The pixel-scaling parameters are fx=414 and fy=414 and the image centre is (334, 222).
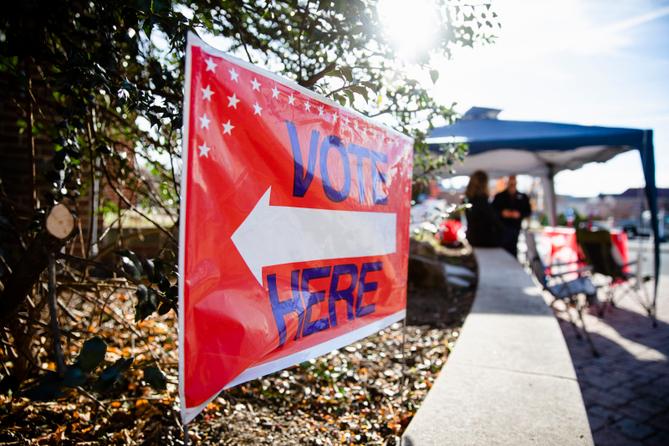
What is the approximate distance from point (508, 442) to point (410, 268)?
12.9 feet

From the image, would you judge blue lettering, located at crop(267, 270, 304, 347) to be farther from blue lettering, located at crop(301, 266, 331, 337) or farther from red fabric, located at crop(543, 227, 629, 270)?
red fabric, located at crop(543, 227, 629, 270)

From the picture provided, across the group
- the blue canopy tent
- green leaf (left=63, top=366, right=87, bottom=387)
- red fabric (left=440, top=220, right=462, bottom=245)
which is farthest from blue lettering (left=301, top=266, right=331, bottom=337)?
red fabric (left=440, top=220, right=462, bottom=245)

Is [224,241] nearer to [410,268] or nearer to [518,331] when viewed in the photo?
[518,331]

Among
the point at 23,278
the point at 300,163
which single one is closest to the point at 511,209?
the point at 300,163

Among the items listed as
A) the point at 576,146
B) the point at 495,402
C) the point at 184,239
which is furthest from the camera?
the point at 576,146

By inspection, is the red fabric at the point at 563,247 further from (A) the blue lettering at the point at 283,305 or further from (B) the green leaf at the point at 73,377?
(B) the green leaf at the point at 73,377

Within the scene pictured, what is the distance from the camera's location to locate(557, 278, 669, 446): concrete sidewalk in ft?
9.07

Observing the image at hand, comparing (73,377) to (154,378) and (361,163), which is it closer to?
(154,378)

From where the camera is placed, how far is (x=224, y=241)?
1.40m

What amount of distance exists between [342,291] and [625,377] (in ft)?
10.2

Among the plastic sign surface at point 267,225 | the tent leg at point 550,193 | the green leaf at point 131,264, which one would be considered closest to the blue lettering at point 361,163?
the plastic sign surface at point 267,225

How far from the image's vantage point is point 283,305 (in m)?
1.68

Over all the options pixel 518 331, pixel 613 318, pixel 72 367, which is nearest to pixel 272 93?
pixel 72 367

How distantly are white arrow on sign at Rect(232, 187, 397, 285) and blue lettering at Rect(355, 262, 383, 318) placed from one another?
72mm
